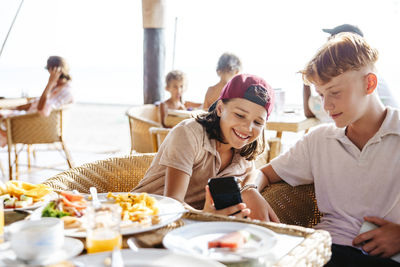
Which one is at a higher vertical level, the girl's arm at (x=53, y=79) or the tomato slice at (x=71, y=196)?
the girl's arm at (x=53, y=79)

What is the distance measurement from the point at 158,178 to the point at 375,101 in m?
0.90

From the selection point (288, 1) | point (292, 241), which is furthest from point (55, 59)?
point (288, 1)

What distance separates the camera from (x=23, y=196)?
117 cm

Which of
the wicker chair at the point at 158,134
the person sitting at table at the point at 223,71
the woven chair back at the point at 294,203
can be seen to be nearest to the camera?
the woven chair back at the point at 294,203

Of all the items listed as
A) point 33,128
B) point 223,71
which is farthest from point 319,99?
point 33,128

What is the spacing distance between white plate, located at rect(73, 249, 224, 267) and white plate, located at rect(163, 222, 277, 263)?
43 mm

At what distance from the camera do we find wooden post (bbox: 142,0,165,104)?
4.74 metres

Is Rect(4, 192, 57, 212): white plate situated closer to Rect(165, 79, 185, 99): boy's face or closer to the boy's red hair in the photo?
the boy's red hair

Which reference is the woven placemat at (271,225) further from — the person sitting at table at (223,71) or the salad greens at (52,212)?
the person sitting at table at (223,71)

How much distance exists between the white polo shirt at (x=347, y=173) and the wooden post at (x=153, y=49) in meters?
3.44

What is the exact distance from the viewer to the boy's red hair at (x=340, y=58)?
1433 mm

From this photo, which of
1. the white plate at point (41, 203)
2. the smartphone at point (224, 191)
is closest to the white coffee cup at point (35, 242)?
the white plate at point (41, 203)

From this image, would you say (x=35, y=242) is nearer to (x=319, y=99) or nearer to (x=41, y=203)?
(x=41, y=203)

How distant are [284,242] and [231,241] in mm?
135
